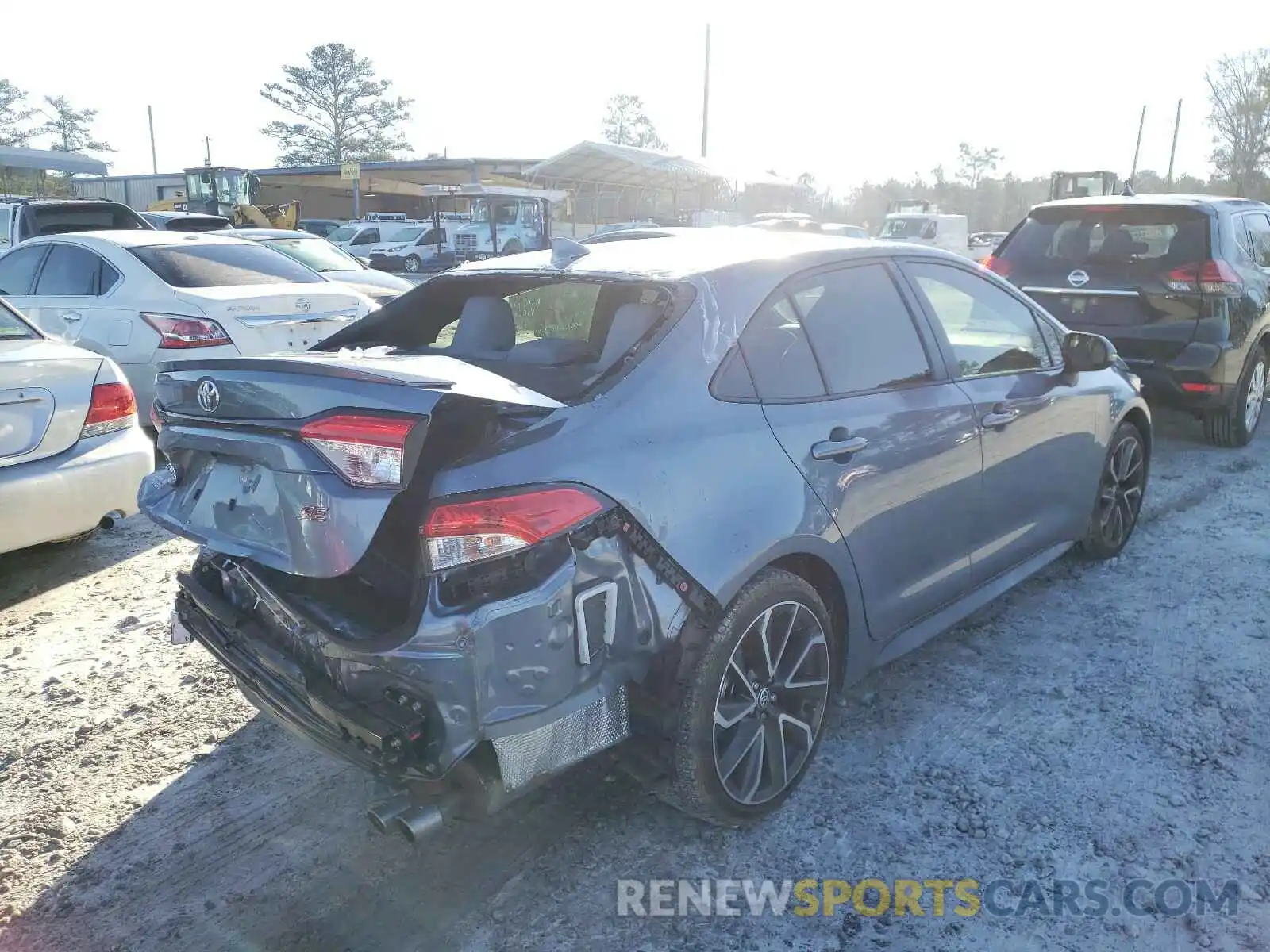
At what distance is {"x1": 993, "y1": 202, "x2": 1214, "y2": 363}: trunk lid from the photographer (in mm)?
6516

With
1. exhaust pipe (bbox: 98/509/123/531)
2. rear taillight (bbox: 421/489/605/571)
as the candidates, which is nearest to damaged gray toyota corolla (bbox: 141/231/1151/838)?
rear taillight (bbox: 421/489/605/571)

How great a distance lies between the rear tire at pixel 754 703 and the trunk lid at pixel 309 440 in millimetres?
783

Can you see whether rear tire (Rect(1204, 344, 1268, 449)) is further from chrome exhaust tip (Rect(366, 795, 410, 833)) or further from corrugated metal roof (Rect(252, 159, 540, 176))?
corrugated metal roof (Rect(252, 159, 540, 176))

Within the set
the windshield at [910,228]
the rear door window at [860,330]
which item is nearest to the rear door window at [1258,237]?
the rear door window at [860,330]

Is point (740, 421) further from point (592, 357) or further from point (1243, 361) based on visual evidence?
point (1243, 361)

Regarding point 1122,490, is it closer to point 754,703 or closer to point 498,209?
point 754,703

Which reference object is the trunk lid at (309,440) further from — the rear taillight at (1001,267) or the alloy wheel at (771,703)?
the rear taillight at (1001,267)

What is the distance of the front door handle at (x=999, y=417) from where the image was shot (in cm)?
360

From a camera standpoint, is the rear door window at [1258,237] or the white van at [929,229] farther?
the white van at [929,229]

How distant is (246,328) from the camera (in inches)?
257

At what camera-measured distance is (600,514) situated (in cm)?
232

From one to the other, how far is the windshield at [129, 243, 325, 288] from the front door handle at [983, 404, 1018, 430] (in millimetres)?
5484

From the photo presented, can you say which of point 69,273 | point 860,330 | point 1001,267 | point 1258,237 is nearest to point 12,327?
point 69,273

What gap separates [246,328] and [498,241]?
24.8 meters
